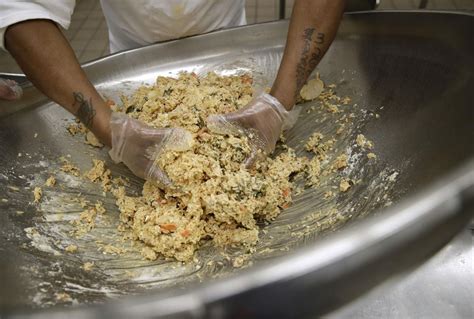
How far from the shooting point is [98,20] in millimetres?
3031

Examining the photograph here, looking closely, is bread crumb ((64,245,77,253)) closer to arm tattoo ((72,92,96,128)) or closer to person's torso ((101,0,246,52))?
arm tattoo ((72,92,96,128))

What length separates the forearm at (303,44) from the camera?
3.03 feet

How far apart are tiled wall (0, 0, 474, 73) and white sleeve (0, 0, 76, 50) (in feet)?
6.10

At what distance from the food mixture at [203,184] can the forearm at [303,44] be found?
108mm

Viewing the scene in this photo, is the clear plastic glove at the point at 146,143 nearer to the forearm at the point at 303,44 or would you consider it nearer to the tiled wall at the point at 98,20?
the forearm at the point at 303,44

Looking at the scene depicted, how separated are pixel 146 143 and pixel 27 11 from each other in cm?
37

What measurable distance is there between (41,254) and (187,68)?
68cm

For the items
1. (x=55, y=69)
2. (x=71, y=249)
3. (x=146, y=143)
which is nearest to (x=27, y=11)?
(x=55, y=69)

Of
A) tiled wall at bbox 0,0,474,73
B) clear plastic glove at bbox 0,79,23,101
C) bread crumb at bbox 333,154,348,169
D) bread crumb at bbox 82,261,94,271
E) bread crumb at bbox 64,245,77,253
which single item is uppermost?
clear plastic glove at bbox 0,79,23,101

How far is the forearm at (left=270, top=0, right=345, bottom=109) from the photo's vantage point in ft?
3.03

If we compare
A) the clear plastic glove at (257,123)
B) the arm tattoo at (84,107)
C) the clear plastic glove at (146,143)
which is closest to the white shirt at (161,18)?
the arm tattoo at (84,107)

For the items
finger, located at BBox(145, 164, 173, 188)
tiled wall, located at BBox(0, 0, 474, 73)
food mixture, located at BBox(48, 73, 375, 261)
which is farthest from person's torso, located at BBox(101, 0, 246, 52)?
tiled wall, located at BBox(0, 0, 474, 73)

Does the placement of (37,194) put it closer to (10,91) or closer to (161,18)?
(10,91)

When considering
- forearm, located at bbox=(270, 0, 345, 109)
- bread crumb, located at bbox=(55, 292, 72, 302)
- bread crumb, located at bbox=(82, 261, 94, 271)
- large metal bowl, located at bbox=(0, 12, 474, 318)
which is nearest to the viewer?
large metal bowl, located at bbox=(0, 12, 474, 318)
